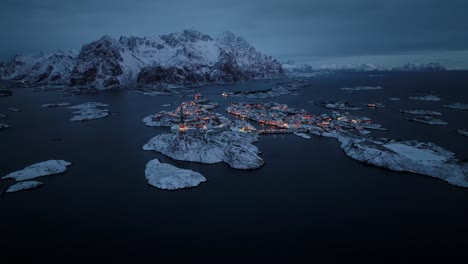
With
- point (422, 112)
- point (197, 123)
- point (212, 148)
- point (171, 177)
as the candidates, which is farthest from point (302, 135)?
point (422, 112)

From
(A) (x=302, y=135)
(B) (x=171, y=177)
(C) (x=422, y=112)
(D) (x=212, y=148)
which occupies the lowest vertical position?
(B) (x=171, y=177)

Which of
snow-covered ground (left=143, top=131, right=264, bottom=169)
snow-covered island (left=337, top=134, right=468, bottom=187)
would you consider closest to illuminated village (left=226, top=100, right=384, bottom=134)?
snow-covered island (left=337, top=134, right=468, bottom=187)

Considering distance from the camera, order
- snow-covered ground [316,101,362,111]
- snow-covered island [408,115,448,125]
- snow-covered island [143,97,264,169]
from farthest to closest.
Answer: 1. snow-covered ground [316,101,362,111]
2. snow-covered island [408,115,448,125]
3. snow-covered island [143,97,264,169]

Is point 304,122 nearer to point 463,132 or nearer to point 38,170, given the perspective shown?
point 463,132

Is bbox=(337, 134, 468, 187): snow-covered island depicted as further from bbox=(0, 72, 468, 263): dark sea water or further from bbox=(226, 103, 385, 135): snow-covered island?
bbox=(226, 103, 385, 135): snow-covered island

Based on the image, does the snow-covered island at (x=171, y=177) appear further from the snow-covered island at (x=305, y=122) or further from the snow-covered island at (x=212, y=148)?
the snow-covered island at (x=305, y=122)

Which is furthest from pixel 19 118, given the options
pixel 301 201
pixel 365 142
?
pixel 365 142
